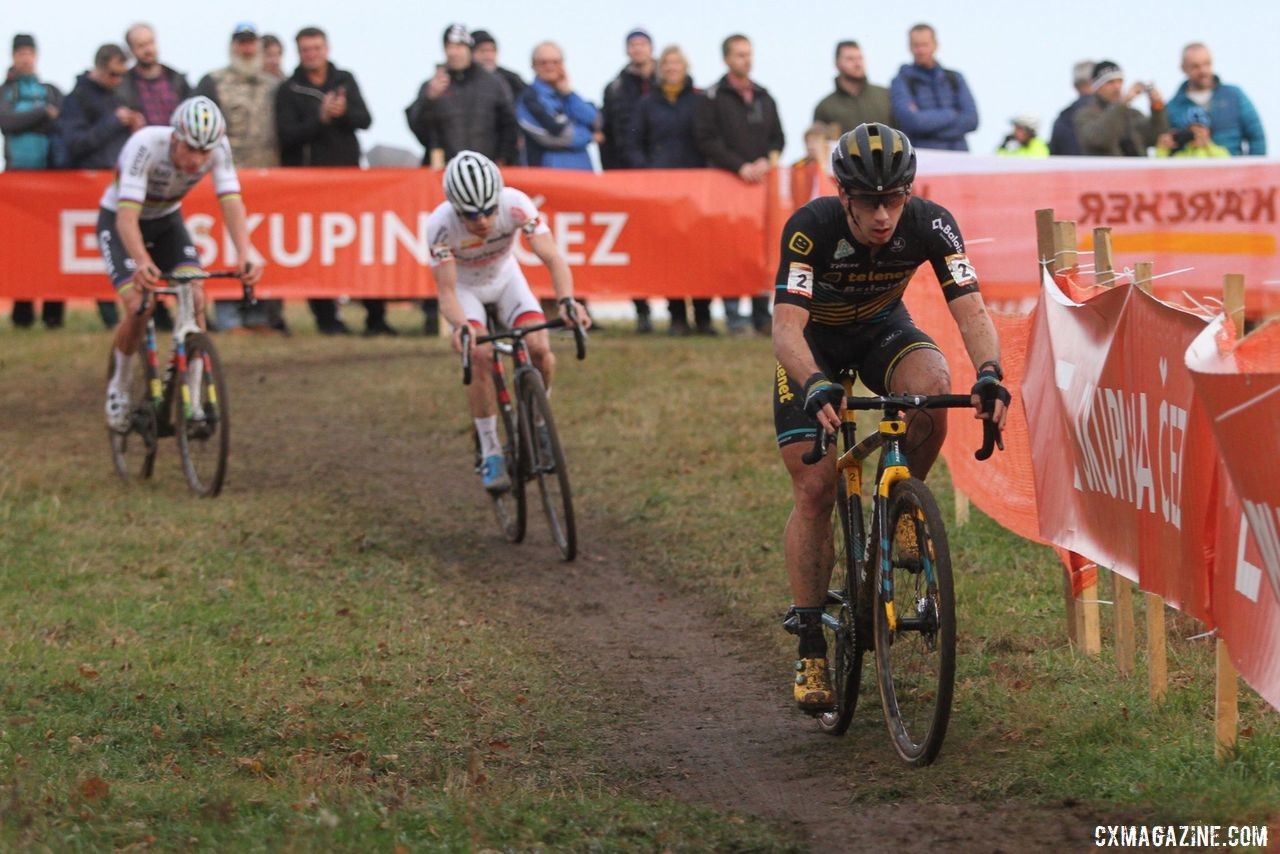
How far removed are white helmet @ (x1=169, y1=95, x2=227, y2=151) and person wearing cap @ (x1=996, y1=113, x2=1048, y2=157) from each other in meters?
9.54

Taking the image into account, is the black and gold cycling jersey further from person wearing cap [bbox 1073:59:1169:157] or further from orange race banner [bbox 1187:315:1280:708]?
person wearing cap [bbox 1073:59:1169:157]

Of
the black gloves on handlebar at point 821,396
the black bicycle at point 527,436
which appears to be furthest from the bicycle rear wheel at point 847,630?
the black bicycle at point 527,436

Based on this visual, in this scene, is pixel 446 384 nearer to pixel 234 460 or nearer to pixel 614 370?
pixel 614 370

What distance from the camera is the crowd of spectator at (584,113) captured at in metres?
17.9

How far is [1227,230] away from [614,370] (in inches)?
218

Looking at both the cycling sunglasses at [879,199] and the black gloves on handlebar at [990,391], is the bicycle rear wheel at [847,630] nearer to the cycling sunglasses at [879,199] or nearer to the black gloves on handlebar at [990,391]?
the black gloves on handlebar at [990,391]

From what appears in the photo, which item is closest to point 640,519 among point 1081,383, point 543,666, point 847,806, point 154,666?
point 543,666

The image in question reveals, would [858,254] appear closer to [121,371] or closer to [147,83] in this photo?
[121,371]

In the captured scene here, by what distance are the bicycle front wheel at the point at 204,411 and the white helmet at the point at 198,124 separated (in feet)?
4.34

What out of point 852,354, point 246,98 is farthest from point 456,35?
point 852,354

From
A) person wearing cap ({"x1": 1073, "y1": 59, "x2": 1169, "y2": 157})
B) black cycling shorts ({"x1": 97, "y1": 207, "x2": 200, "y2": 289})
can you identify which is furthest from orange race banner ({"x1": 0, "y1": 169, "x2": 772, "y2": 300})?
black cycling shorts ({"x1": 97, "y1": 207, "x2": 200, "y2": 289})

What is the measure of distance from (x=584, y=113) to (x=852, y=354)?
11989mm

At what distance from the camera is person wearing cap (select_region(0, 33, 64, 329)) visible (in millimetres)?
17953

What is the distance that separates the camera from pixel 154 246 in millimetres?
12773
